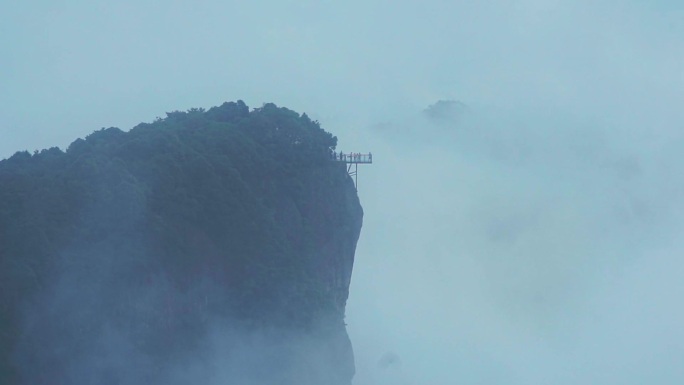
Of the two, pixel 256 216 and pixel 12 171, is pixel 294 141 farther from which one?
pixel 12 171

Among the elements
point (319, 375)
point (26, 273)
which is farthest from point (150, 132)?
point (319, 375)

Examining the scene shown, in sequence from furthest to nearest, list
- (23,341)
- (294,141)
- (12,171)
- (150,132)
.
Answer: (294,141)
(150,132)
(12,171)
(23,341)

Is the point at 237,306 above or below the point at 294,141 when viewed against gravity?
below

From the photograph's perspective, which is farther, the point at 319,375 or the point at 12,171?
the point at 319,375

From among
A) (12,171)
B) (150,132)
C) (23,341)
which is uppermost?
(150,132)

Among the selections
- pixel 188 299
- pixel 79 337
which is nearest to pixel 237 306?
pixel 188 299

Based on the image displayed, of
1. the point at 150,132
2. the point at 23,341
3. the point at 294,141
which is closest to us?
the point at 23,341

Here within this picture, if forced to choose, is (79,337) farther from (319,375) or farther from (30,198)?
(319,375)
